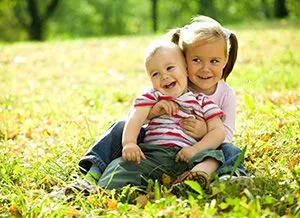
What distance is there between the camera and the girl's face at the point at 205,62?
3.31 metres

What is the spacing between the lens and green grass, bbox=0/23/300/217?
266cm

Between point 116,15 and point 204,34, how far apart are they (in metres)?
37.7

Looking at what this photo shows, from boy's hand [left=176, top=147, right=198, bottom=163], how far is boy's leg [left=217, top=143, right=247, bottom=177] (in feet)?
0.61

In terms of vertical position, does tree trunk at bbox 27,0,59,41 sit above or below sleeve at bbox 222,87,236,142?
below

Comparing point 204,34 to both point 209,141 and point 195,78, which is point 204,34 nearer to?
point 195,78

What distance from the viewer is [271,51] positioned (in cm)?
991

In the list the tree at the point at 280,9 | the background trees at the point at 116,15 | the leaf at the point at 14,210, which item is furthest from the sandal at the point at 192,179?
the background trees at the point at 116,15

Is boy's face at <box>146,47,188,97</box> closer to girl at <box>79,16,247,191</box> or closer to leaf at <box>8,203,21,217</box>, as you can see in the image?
girl at <box>79,16,247,191</box>

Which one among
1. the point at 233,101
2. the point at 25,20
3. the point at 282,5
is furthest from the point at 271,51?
the point at 25,20

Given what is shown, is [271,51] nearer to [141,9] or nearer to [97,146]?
A: [97,146]

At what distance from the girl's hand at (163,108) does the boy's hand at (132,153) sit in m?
0.28

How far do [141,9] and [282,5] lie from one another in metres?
20.1

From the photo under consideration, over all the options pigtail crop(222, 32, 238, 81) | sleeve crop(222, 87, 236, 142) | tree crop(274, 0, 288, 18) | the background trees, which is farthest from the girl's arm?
the background trees

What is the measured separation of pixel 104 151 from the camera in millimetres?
3305
